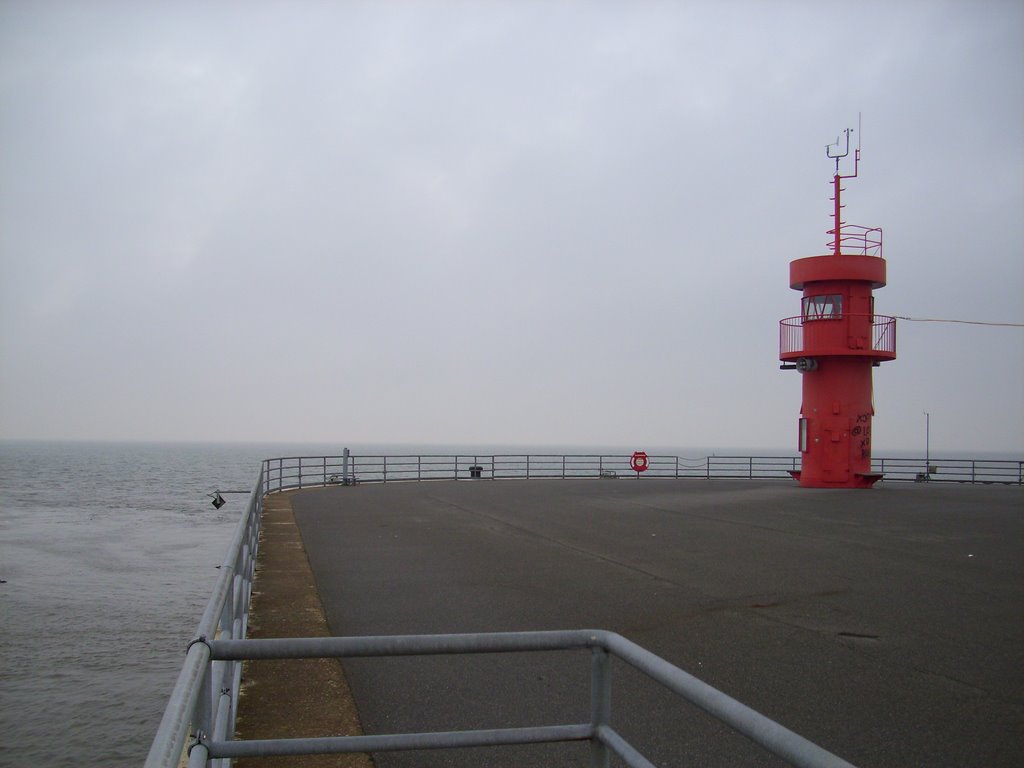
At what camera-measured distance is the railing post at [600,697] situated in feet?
11.2

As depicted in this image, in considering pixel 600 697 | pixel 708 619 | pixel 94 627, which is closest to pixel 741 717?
pixel 600 697

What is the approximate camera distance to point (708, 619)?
346 inches

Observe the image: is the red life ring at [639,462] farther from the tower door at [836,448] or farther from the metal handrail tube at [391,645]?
the metal handrail tube at [391,645]

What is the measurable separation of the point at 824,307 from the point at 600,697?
26.0m

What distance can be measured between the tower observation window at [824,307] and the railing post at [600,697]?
84.5 ft

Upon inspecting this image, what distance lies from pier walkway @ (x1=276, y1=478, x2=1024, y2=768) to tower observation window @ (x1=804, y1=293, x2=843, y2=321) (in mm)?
9547

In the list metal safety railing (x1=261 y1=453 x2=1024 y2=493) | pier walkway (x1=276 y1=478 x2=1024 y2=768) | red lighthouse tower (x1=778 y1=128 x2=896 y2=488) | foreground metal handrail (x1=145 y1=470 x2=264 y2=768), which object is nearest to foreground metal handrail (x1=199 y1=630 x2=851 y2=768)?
foreground metal handrail (x1=145 y1=470 x2=264 y2=768)

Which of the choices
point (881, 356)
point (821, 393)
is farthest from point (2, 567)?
point (881, 356)

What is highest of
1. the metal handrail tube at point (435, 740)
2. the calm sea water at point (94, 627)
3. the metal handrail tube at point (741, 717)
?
the metal handrail tube at point (741, 717)

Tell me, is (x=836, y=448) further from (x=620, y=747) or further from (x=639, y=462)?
(x=620, y=747)

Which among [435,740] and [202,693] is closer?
[202,693]

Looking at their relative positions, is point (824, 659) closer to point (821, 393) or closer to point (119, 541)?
point (821, 393)

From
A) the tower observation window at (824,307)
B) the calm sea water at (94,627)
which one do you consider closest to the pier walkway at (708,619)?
the calm sea water at (94,627)

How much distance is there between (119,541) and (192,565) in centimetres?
717
